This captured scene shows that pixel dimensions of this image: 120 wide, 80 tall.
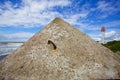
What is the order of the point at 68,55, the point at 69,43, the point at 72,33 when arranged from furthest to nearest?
the point at 72,33
the point at 69,43
the point at 68,55

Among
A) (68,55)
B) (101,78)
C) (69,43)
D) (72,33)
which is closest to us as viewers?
(101,78)

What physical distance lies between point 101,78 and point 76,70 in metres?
0.61

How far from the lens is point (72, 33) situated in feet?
17.1

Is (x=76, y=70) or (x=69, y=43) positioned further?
(x=69, y=43)

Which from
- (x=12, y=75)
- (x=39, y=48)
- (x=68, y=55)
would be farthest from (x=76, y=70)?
(x=12, y=75)

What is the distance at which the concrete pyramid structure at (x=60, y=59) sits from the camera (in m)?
4.28

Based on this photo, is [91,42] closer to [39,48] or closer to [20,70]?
[39,48]

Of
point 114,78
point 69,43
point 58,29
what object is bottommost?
point 114,78

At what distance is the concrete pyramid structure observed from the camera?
4281 mm

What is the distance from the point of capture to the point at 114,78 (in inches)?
172

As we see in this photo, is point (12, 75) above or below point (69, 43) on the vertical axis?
below

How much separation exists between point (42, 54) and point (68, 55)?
26.3 inches

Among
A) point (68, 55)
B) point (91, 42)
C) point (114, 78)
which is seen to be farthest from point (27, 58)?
point (114, 78)

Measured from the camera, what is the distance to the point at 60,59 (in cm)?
450
